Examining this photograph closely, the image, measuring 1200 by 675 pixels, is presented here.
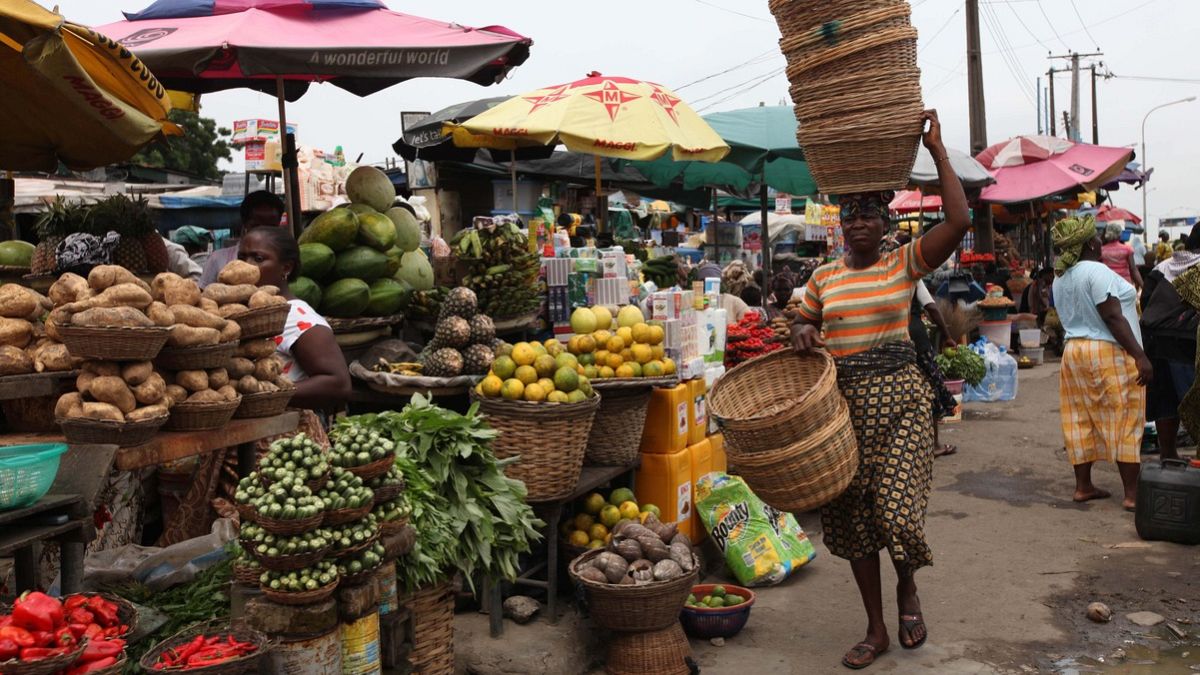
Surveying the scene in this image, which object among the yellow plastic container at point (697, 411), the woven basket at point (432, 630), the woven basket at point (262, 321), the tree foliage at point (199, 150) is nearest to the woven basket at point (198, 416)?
the woven basket at point (262, 321)

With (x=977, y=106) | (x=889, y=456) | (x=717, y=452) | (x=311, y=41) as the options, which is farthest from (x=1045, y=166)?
(x=311, y=41)

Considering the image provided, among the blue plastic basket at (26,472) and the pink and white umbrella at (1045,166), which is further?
the pink and white umbrella at (1045,166)

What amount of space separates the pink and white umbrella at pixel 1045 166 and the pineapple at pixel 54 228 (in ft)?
50.2

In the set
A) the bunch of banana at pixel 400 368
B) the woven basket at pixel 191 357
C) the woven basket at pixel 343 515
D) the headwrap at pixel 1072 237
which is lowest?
the woven basket at pixel 343 515

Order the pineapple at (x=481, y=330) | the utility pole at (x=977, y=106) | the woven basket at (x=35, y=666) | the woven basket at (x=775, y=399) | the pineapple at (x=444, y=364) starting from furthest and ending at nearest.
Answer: the utility pole at (x=977, y=106) → the pineapple at (x=481, y=330) → the pineapple at (x=444, y=364) → the woven basket at (x=775, y=399) → the woven basket at (x=35, y=666)

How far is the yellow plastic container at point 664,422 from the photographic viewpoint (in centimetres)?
593

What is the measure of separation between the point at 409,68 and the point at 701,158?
3050 millimetres

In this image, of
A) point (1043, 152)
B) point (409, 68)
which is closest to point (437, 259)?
point (409, 68)

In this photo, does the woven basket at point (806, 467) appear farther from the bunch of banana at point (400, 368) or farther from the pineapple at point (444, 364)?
the bunch of banana at point (400, 368)

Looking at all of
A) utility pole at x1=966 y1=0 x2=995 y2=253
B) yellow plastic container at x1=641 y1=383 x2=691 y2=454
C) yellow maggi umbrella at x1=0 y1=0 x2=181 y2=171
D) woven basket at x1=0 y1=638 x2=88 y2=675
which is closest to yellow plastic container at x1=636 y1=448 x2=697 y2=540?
yellow plastic container at x1=641 y1=383 x2=691 y2=454

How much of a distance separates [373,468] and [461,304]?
2.12m

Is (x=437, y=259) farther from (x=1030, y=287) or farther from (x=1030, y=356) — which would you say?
(x=1030, y=287)

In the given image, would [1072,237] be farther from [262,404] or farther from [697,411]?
[262,404]

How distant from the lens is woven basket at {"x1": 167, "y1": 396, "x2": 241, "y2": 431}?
11.0ft
